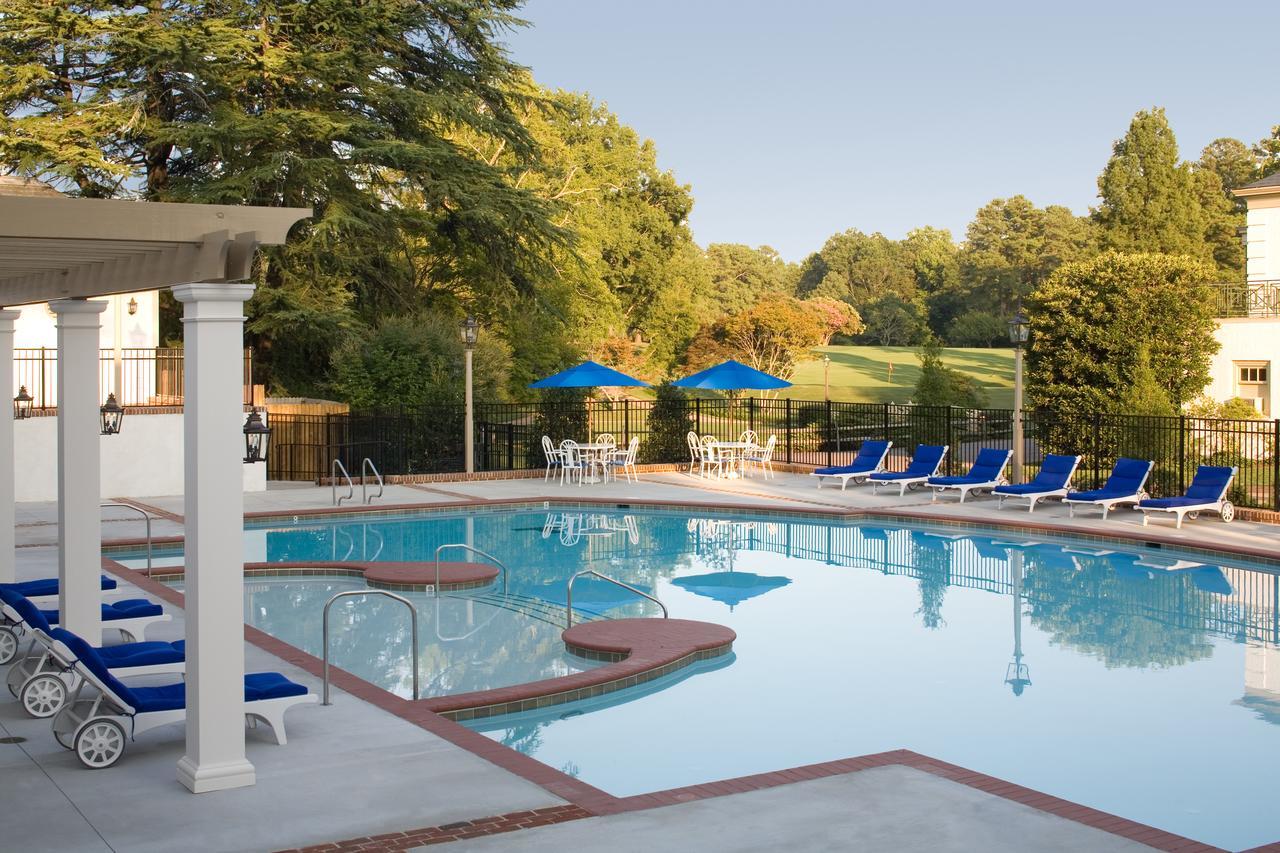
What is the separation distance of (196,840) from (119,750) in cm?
159

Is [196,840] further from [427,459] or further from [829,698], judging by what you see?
[427,459]

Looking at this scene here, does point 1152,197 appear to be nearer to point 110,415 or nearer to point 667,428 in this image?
point 667,428

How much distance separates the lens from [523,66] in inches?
1362

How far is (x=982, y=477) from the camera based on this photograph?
2320cm

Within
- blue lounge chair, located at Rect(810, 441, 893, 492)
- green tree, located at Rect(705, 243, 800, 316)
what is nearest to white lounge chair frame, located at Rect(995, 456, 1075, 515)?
blue lounge chair, located at Rect(810, 441, 893, 492)

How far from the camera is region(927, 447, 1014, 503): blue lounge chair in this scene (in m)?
23.0

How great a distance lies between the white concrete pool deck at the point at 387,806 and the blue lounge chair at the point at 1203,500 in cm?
1353

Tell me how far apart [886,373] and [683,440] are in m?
40.1

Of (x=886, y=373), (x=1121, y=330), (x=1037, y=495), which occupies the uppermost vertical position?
(x=886, y=373)

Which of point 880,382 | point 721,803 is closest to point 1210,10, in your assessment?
point 880,382

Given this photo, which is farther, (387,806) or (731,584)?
(731,584)

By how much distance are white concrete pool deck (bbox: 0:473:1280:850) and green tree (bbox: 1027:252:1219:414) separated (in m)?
19.1

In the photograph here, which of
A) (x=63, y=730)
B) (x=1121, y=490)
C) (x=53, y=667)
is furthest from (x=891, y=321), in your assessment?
(x=63, y=730)

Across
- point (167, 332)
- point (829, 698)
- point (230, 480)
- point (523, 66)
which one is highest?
point (523, 66)
